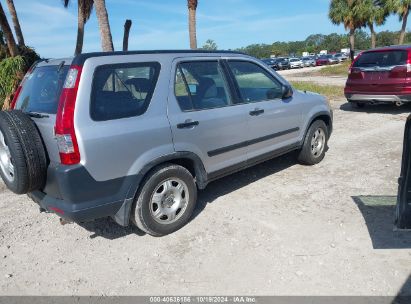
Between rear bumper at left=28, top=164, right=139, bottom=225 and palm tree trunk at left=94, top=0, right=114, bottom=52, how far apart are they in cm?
726

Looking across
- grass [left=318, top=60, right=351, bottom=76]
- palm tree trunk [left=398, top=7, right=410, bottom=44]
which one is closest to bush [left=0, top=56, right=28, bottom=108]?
grass [left=318, top=60, right=351, bottom=76]

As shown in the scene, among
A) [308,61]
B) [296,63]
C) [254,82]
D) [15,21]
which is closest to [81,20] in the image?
[15,21]

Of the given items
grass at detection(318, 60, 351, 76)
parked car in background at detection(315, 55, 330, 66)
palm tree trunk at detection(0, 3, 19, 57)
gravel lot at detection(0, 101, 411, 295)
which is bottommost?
gravel lot at detection(0, 101, 411, 295)

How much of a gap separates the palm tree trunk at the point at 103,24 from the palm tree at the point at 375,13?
33.8 metres

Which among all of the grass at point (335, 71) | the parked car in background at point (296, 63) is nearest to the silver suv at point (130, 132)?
the grass at point (335, 71)

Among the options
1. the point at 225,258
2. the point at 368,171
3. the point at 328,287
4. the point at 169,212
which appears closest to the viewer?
the point at 328,287

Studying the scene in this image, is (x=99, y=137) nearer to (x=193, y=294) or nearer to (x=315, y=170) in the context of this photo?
(x=193, y=294)

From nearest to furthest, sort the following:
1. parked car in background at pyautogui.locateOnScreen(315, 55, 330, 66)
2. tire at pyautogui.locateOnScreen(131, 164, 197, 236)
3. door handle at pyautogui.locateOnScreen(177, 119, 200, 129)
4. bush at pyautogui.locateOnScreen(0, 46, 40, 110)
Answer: tire at pyautogui.locateOnScreen(131, 164, 197, 236) < door handle at pyautogui.locateOnScreen(177, 119, 200, 129) < bush at pyautogui.locateOnScreen(0, 46, 40, 110) < parked car in background at pyautogui.locateOnScreen(315, 55, 330, 66)

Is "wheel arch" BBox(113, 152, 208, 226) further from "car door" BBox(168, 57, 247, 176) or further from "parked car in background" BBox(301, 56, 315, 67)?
"parked car in background" BBox(301, 56, 315, 67)

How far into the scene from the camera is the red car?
27.8 ft

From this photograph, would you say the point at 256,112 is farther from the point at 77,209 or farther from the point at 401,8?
the point at 401,8

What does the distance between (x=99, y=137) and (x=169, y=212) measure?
1.15m

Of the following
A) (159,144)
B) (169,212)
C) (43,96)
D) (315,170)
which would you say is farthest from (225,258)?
(315,170)

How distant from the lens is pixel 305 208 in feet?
13.8
